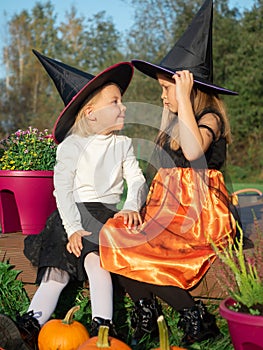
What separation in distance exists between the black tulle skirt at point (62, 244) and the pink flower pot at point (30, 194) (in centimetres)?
39

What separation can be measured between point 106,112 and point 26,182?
0.64 meters

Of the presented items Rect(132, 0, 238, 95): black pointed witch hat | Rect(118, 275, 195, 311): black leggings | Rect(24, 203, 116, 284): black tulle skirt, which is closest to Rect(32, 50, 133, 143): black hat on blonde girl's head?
Rect(132, 0, 238, 95): black pointed witch hat

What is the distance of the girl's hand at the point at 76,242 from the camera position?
9.29ft

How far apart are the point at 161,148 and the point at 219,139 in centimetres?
31

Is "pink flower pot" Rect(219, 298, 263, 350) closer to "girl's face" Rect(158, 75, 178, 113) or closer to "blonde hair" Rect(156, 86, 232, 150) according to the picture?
"blonde hair" Rect(156, 86, 232, 150)

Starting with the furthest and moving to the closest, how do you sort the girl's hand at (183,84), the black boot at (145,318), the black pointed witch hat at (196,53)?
1. the black pointed witch hat at (196,53)
2. the girl's hand at (183,84)
3. the black boot at (145,318)

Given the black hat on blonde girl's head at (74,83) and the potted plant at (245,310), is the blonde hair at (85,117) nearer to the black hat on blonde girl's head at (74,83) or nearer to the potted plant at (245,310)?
the black hat on blonde girl's head at (74,83)

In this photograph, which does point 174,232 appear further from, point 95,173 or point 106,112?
point 106,112

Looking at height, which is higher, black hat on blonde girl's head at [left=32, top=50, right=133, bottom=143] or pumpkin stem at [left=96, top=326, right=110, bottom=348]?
black hat on blonde girl's head at [left=32, top=50, right=133, bottom=143]

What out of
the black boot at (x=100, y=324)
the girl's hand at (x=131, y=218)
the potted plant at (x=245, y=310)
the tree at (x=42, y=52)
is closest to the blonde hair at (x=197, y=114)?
the girl's hand at (x=131, y=218)

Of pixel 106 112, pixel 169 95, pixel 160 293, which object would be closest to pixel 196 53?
pixel 169 95

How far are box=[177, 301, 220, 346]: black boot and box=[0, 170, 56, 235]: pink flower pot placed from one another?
114 cm

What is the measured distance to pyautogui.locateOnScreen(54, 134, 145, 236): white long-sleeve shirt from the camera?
3.02 meters

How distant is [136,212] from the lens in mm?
2984
